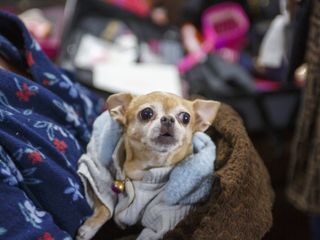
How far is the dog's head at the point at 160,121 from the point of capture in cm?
77

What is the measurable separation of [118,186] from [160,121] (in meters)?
0.13

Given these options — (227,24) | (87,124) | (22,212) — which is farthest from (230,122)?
(227,24)

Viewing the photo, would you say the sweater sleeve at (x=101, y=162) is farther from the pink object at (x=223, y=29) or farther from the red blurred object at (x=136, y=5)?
the red blurred object at (x=136, y=5)

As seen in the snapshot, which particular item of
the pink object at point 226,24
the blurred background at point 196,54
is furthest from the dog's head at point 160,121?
the pink object at point 226,24

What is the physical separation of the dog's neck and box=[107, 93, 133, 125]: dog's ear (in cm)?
5

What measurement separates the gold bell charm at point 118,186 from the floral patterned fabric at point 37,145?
0.05m

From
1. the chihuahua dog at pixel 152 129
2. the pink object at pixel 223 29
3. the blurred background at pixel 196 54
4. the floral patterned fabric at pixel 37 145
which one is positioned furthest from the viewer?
the pink object at pixel 223 29

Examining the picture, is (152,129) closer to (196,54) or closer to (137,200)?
(137,200)

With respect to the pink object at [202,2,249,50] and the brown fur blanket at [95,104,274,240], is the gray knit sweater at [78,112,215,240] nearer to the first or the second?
the brown fur blanket at [95,104,274,240]

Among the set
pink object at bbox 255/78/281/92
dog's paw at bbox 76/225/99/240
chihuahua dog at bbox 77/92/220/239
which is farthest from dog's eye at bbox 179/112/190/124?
pink object at bbox 255/78/281/92

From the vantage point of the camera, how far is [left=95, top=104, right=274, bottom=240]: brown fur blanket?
27.5 inches

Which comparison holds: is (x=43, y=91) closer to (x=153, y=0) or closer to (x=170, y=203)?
(x=170, y=203)

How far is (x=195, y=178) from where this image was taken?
0.75 meters

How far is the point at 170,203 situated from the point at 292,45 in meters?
0.58
